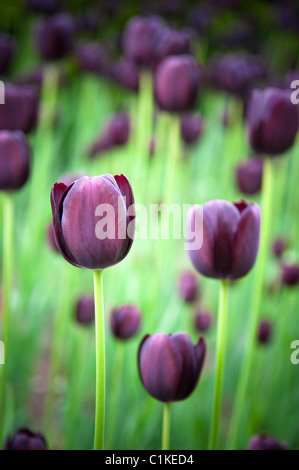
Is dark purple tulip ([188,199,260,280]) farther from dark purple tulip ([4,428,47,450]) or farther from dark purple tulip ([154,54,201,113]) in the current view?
dark purple tulip ([154,54,201,113])

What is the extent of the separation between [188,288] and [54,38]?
63 centimetres

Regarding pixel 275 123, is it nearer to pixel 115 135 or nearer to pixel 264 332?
pixel 264 332

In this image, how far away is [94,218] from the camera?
36 centimetres

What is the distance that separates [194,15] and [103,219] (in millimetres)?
1912

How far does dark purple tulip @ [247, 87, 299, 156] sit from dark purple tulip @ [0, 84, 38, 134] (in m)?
0.30

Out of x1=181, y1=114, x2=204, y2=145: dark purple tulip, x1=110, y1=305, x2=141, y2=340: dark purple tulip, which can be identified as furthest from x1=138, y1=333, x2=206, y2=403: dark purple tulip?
→ x1=181, y1=114, x2=204, y2=145: dark purple tulip

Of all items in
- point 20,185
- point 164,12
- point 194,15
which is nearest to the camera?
point 20,185

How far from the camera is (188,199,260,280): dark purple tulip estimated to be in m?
0.43

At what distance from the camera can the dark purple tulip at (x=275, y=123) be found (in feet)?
2.03

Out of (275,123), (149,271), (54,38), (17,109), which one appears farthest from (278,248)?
(54,38)

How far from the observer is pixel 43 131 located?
1566 mm

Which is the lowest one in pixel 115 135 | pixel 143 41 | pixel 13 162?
pixel 13 162
